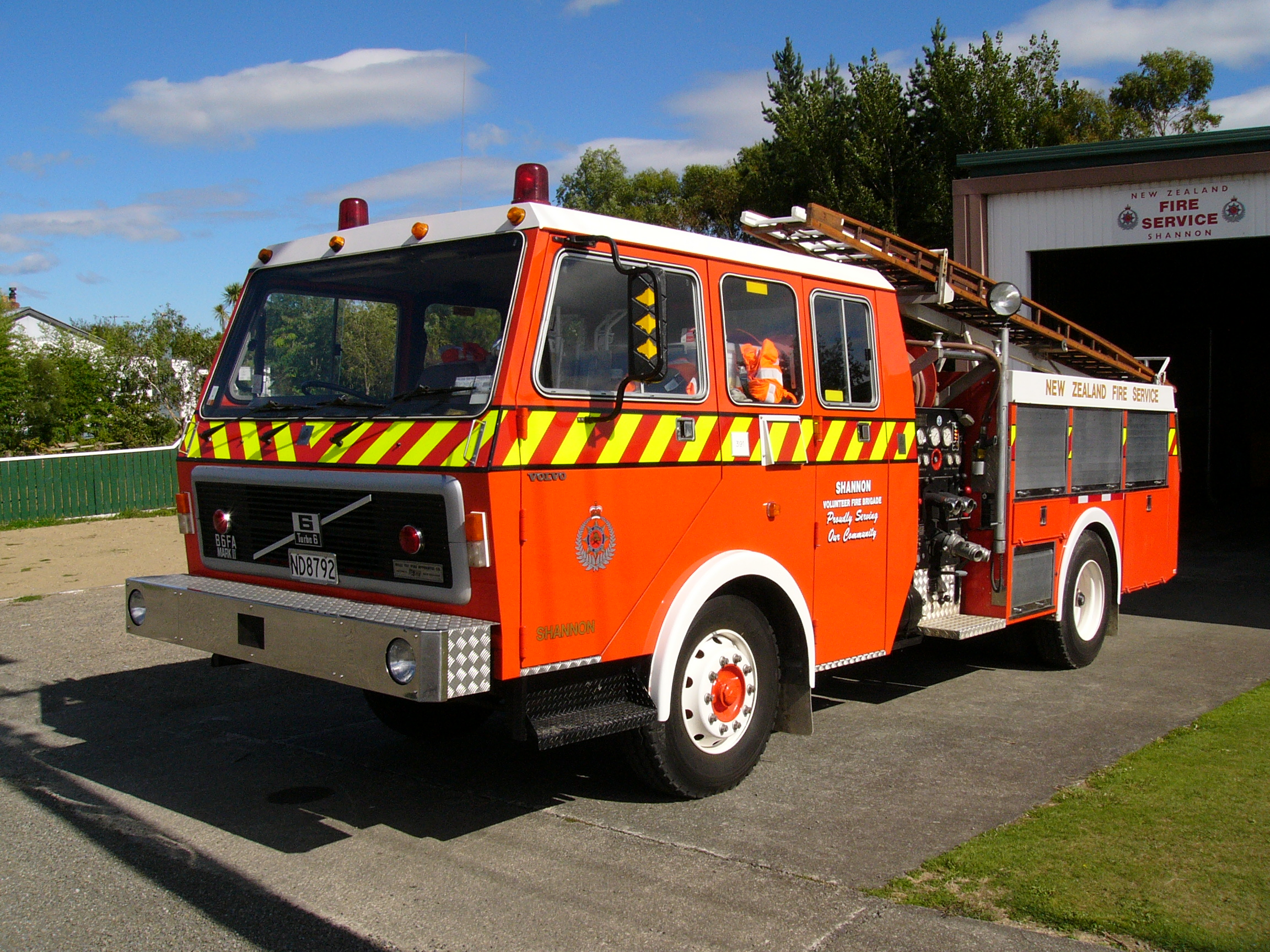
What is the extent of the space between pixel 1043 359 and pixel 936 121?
2356 centimetres

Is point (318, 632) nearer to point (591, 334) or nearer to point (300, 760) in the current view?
point (591, 334)

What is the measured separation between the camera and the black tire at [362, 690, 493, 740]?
6.23 m

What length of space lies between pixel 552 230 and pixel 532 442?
907 mm

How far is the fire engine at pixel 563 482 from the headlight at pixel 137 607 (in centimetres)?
2

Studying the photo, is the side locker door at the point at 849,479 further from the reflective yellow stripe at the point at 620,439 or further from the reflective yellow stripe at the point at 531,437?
the reflective yellow stripe at the point at 531,437

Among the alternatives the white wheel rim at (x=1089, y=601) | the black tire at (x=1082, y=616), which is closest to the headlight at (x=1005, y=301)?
the black tire at (x=1082, y=616)

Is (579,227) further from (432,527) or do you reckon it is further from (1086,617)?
(1086,617)

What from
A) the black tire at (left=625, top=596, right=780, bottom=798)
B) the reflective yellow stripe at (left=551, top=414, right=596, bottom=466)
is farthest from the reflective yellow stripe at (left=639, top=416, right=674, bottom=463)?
the black tire at (left=625, top=596, right=780, bottom=798)

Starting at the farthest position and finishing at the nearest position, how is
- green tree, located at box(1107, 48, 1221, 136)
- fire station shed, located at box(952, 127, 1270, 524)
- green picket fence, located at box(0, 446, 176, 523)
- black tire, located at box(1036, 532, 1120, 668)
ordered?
green tree, located at box(1107, 48, 1221, 136)
green picket fence, located at box(0, 446, 176, 523)
fire station shed, located at box(952, 127, 1270, 524)
black tire, located at box(1036, 532, 1120, 668)

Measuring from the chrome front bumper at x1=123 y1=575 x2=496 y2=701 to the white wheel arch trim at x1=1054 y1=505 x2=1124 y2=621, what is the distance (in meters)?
4.96

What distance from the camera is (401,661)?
14.0ft

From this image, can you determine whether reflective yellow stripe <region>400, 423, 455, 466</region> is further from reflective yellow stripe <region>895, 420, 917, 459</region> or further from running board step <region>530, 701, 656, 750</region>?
reflective yellow stripe <region>895, 420, 917, 459</region>

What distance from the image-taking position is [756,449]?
550 centimetres

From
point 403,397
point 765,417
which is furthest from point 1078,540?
point 403,397
